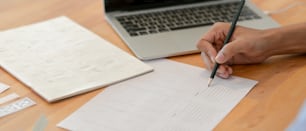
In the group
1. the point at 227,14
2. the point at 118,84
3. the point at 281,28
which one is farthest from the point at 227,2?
the point at 118,84

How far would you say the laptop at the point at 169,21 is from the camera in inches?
46.4

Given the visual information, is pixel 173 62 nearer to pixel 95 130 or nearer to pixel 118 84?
pixel 118 84

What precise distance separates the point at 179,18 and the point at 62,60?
0.36 m

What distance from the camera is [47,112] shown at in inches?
37.2

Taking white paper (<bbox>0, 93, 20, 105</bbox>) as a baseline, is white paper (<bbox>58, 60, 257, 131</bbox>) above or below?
below

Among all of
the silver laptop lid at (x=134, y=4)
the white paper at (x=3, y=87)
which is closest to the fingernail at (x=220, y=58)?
the silver laptop lid at (x=134, y=4)

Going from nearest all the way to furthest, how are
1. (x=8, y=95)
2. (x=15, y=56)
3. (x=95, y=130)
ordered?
(x=95, y=130), (x=8, y=95), (x=15, y=56)

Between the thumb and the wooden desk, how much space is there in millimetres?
49

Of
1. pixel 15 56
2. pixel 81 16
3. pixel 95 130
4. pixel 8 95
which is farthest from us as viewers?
pixel 81 16

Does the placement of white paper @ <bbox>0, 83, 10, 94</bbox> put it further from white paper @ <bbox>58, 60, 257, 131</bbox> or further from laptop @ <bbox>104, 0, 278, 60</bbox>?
laptop @ <bbox>104, 0, 278, 60</bbox>

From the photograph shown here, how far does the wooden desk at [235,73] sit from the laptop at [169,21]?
3cm

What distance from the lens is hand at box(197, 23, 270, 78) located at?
1089 millimetres

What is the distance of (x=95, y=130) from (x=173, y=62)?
316 mm

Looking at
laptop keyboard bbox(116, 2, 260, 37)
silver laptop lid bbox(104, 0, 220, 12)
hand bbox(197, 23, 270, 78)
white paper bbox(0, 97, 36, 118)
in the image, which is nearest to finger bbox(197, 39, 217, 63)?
hand bbox(197, 23, 270, 78)
